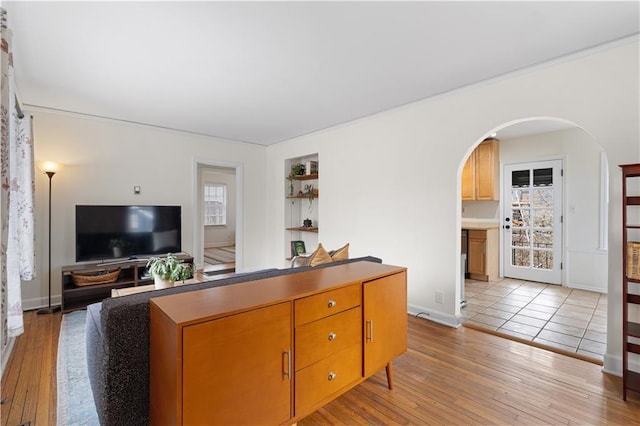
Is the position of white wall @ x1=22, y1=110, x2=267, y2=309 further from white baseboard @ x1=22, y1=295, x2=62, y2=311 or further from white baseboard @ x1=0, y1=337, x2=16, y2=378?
white baseboard @ x1=0, y1=337, x2=16, y2=378

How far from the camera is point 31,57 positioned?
245 centimetres

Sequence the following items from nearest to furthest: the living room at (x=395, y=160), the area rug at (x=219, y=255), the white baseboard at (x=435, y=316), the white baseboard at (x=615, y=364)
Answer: the white baseboard at (x=615, y=364), the living room at (x=395, y=160), the white baseboard at (x=435, y=316), the area rug at (x=219, y=255)

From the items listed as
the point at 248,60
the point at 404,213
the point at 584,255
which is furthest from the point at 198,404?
the point at 584,255

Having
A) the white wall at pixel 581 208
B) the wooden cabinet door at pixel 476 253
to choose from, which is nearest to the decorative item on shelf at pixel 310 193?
the wooden cabinet door at pixel 476 253

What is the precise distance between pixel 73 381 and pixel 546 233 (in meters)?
6.15

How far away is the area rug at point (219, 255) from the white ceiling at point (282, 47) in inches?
164

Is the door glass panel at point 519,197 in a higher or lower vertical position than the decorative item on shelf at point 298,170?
lower

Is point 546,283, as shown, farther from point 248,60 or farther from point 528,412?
point 248,60

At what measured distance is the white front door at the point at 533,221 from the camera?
4.71 m

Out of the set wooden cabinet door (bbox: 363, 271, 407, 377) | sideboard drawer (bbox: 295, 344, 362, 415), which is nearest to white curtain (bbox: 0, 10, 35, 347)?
sideboard drawer (bbox: 295, 344, 362, 415)

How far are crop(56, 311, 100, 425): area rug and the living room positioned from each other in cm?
135

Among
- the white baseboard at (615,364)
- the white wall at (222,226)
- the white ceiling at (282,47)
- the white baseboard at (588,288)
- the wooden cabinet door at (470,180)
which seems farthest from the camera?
the white wall at (222,226)

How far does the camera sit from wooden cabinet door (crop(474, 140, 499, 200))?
17.0 ft

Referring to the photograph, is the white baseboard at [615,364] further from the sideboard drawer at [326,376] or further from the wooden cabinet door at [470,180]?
the wooden cabinet door at [470,180]
